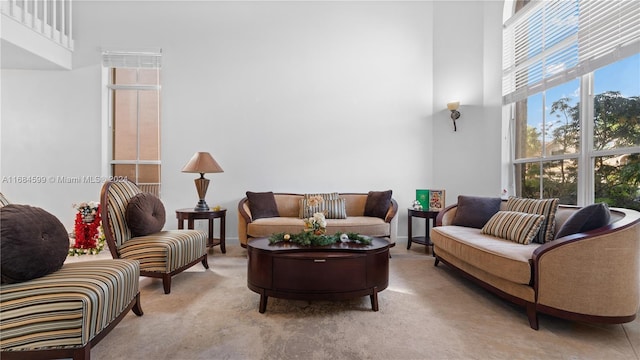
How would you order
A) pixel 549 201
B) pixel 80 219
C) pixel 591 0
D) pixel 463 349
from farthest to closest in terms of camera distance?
pixel 80 219 → pixel 591 0 → pixel 549 201 → pixel 463 349

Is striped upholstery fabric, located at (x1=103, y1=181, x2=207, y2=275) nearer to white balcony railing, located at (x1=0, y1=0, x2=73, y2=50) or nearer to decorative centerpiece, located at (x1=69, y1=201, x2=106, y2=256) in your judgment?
decorative centerpiece, located at (x1=69, y1=201, x2=106, y2=256)

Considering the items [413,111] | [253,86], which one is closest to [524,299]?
[413,111]

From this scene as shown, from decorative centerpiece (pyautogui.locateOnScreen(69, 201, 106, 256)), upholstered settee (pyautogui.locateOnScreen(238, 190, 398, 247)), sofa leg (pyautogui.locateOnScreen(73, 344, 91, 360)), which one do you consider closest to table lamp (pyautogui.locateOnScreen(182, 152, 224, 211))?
upholstered settee (pyautogui.locateOnScreen(238, 190, 398, 247))

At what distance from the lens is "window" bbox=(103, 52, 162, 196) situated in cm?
464

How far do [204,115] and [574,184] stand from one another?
15.2 feet

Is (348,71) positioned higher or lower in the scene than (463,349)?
higher

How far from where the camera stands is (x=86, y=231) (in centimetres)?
390

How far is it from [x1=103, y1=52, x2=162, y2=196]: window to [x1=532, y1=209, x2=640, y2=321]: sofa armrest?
4.83m

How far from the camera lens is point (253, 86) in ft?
15.1

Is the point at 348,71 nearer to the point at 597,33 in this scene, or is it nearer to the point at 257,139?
the point at 257,139

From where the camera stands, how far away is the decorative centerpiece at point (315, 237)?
7.94 feet

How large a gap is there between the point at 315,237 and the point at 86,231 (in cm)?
328

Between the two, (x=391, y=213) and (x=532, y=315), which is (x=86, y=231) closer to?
(x=391, y=213)

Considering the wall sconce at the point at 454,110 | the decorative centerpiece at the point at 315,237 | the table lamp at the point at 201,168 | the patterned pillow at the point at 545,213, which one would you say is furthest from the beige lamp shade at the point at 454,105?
the table lamp at the point at 201,168
